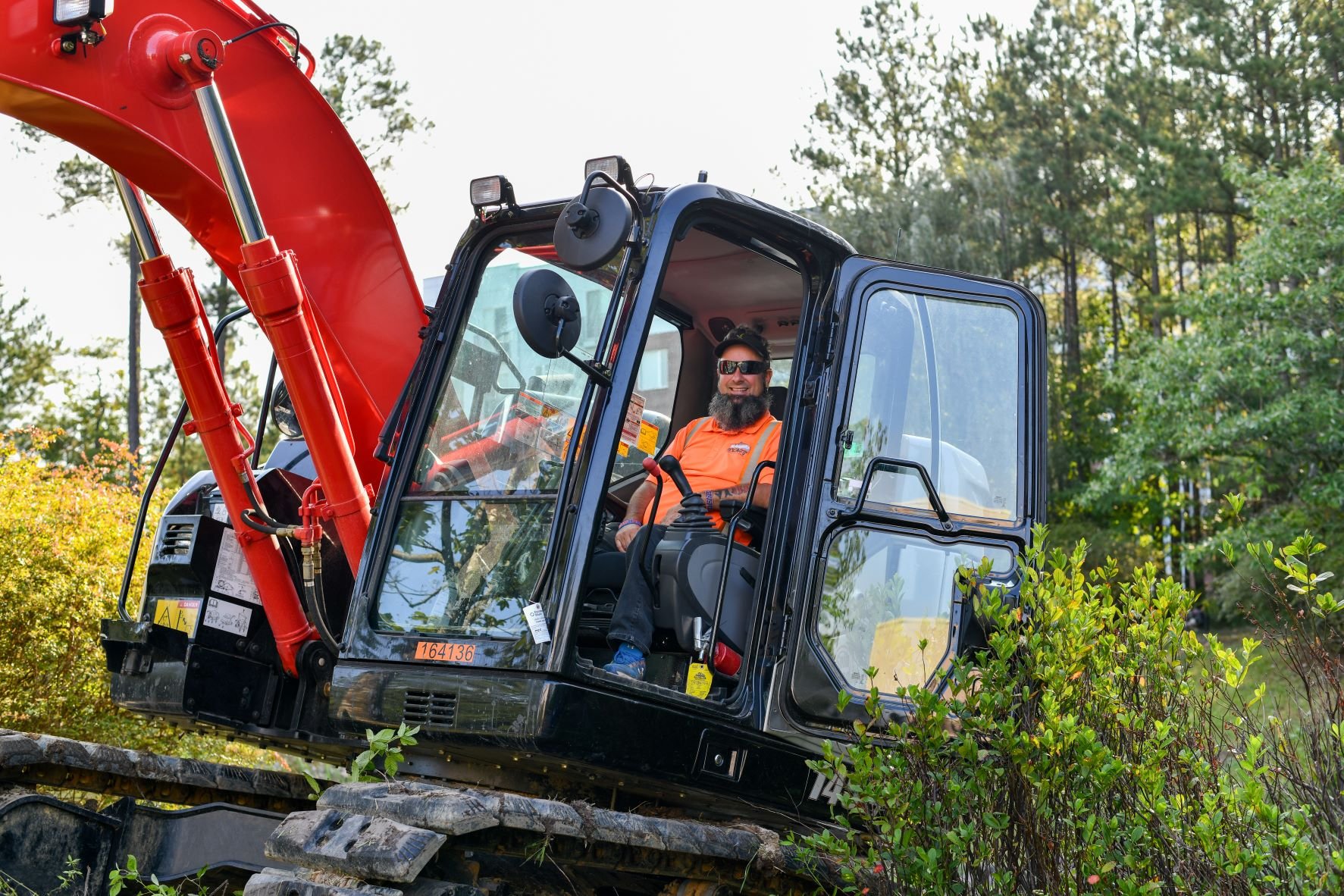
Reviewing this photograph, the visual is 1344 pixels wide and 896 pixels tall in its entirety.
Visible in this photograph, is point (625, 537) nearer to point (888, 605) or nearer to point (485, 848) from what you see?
point (888, 605)

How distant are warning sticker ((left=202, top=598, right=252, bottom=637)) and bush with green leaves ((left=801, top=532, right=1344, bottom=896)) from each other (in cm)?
227

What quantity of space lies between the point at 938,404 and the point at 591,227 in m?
1.61

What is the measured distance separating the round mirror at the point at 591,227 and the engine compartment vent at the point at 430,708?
Result: 1352 millimetres

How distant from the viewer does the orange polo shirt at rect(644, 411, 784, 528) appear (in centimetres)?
540

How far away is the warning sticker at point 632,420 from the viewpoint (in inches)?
173

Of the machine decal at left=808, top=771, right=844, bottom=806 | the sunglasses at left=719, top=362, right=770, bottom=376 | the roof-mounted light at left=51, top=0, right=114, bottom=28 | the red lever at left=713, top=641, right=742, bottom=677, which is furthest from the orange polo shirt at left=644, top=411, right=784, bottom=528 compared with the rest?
the roof-mounted light at left=51, top=0, right=114, bottom=28

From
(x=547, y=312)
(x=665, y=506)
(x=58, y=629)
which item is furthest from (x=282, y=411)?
(x=58, y=629)

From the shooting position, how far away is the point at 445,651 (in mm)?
4238

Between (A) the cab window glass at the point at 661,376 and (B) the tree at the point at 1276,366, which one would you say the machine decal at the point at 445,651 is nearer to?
(A) the cab window glass at the point at 661,376

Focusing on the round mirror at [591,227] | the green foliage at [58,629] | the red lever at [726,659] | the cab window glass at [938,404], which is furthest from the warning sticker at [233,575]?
the green foliage at [58,629]

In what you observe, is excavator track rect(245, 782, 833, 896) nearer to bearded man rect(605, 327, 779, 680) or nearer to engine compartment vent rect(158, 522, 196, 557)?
bearded man rect(605, 327, 779, 680)

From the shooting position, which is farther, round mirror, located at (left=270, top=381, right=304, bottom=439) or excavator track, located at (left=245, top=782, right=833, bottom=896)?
round mirror, located at (left=270, top=381, right=304, bottom=439)

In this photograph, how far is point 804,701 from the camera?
183 inches

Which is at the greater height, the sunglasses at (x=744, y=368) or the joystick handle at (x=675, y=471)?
the sunglasses at (x=744, y=368)
